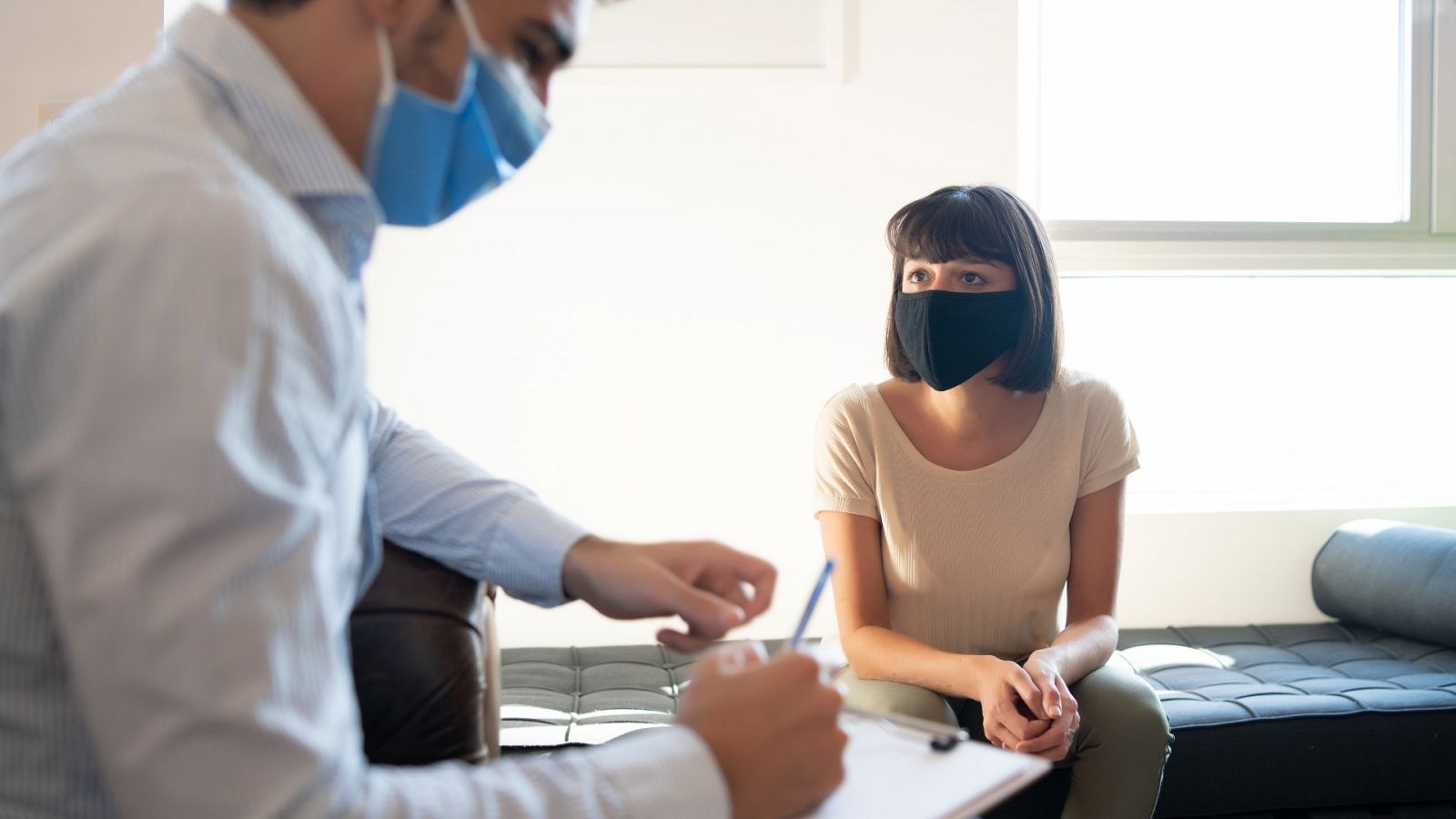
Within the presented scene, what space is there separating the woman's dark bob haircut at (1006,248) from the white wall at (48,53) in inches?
61.4

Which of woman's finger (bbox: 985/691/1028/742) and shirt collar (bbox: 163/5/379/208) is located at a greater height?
shirt collar (bbox: 163/5/379/208)

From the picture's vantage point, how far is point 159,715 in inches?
22.0

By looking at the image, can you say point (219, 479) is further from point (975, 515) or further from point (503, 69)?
point (975, 515)

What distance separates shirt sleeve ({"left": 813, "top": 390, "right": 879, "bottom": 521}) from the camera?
1907 millimetres

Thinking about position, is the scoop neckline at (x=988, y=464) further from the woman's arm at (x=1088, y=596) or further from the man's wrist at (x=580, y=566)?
the man's wrist at (x=580, y=566)

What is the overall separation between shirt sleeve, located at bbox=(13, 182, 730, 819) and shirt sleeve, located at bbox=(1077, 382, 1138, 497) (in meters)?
1.52

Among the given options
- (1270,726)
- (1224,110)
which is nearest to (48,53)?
(1270,726)

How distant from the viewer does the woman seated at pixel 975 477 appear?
187 centimetres

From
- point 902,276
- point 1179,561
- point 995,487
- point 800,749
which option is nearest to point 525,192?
point 902,276

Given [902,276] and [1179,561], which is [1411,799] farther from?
[902,276]

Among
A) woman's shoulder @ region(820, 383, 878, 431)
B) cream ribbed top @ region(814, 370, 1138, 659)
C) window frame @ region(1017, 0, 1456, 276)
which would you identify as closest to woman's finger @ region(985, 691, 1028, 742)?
cream ribbed top @ region(814, 370, 1138, 659)

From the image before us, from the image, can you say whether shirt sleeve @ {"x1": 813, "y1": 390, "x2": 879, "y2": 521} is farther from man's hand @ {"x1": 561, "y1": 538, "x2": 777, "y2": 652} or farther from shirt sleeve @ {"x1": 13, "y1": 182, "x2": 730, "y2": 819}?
shirt sleeve @ {"x1": 13, "y1": 182, "x2": 730, "y2": 819}

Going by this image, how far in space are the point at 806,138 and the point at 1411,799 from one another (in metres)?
1.86

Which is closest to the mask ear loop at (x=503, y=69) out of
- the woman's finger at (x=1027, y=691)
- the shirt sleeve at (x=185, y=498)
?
the shirt sleeve at (x=185, y=498)
